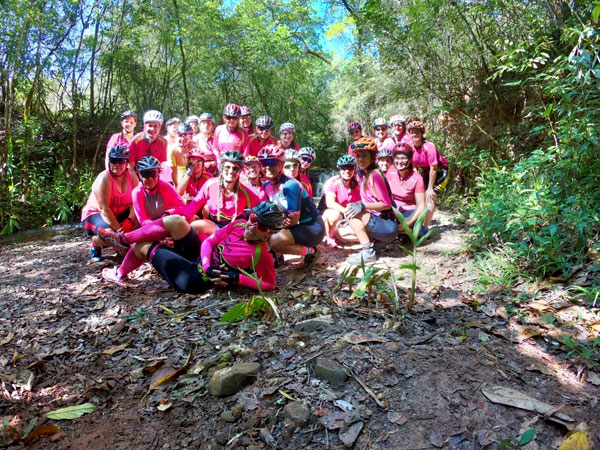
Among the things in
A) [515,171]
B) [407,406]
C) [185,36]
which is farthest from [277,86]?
[407,406]

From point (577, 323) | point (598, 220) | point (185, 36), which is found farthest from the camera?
point (185, 36)

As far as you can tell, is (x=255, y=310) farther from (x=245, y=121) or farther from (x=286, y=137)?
(x=245, y=121)

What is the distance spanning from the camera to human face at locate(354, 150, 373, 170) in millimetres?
4738

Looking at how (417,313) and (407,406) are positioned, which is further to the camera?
(417,313)

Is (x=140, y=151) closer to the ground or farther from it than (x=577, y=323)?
farther from it

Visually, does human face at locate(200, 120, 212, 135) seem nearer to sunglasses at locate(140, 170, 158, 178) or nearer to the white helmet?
the white helmet

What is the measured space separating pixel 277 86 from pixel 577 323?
15.9 m

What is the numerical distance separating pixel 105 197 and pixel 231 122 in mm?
2446

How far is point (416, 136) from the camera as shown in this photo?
19.1 ft

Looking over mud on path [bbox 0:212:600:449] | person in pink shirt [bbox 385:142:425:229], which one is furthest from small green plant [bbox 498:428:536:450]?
person in pink shirt [bbox 385:142:425:229]

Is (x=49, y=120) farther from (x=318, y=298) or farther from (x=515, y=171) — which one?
→ (x=515, y=171)

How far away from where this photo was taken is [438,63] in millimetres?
7617

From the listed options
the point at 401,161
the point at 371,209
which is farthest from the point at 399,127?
the point at 371,209

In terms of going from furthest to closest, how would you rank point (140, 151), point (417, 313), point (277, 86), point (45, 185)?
1. point (277, 86)
2. point (45, 185)
3. point (140, 151)
4. point (417, 313)
